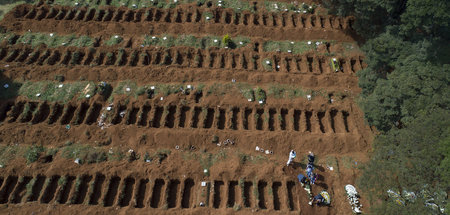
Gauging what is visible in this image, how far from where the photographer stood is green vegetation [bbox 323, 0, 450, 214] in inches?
479

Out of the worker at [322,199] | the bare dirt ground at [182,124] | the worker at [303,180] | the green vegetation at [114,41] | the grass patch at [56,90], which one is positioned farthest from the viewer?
the green vegetation at [114,41]

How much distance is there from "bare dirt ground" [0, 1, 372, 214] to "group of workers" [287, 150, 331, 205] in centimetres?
32

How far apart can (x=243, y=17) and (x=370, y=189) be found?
51.7 ft

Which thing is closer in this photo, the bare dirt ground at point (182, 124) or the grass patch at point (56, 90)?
the bare dirt ground at point (182, 124)

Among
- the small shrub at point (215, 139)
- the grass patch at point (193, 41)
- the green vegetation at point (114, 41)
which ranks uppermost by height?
the green vegetation at point (114, 41)

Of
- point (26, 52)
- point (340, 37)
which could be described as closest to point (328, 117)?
point (340, 37)

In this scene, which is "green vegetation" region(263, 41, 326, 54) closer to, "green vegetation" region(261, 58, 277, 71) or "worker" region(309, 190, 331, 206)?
"green vegetation" region(261, 58, 277, 71)

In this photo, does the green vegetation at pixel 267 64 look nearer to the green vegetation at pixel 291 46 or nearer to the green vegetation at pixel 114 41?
the green vegetation at pixel 291 46

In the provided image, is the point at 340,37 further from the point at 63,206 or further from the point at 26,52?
the point at 26,52

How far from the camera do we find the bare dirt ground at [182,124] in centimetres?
1468

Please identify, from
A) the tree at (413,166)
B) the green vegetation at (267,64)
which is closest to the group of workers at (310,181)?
the tree at (413,166)

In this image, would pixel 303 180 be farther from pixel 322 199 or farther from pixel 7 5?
pixel 7 5

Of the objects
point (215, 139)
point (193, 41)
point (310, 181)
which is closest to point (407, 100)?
point (310, 181)

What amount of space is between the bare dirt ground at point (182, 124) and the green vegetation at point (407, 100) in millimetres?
1861
